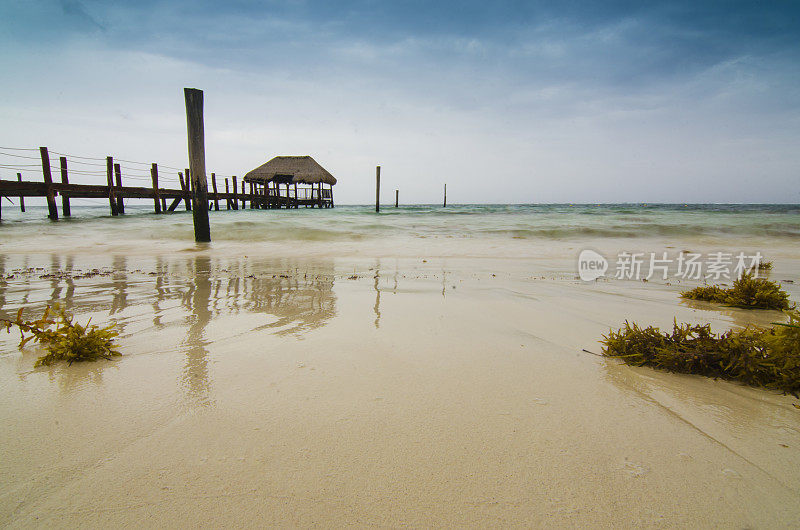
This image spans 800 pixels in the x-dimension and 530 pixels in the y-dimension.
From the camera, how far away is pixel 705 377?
211cm

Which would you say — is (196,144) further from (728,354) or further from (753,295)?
(753,295)

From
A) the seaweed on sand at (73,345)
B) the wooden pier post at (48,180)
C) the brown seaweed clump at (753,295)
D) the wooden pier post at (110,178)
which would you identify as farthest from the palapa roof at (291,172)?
the seaweed on sand at (73,345)

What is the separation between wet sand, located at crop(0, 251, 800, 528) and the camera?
114cm

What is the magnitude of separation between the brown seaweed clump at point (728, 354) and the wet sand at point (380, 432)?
11cm

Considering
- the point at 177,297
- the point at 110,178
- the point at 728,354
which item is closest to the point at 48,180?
the point at 110,178

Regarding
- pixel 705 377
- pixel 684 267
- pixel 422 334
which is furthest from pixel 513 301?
pixel 684 267

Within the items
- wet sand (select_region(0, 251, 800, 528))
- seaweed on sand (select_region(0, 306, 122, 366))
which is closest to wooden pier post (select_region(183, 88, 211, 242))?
wet sand (select_region(0, 251, 800, 528))

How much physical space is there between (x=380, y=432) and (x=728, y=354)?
6.63ft

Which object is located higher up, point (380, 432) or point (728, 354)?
point (728, 354)

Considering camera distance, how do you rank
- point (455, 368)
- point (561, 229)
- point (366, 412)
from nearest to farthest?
point (366, 412) → point (455, 368) → point (561, 229)

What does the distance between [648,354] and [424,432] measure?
1639mm

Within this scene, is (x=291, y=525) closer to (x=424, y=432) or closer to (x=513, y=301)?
(x=424, y=432)

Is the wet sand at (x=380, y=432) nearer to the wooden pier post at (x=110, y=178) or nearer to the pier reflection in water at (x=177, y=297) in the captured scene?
the pier reflection in water at (x=177, y=297)

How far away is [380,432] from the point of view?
1500 millimetres
